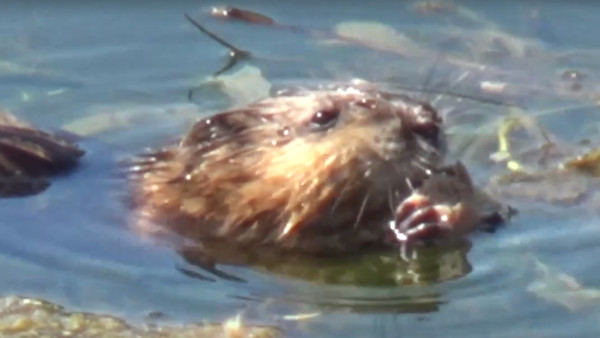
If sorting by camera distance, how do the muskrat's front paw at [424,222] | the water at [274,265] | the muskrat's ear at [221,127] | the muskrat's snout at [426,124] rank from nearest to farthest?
the water at [274,265]
the muskrat's snout at [426,124]
the muskrat's front paw at [424,222]
the muskrat's ear at [221,127]

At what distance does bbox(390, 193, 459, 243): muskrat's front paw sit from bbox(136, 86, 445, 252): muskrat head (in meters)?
0.06

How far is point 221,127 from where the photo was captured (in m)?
6.47

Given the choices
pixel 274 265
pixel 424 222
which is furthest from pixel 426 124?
pixel 274 265

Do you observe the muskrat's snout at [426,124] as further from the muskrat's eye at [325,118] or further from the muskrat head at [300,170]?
the muskrat's eye at [325,118]

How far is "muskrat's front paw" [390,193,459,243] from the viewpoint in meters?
6.20

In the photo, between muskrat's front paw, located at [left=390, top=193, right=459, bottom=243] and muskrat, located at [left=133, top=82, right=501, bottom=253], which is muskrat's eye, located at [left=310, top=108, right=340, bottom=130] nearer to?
muskrat, located at [left=133, top=82, right=501, bottom=253]

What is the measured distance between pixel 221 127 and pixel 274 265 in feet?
1.79

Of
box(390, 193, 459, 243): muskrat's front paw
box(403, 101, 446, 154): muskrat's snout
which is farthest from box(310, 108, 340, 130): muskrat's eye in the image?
box(390, 193, 459, 243): muskrat's front paw

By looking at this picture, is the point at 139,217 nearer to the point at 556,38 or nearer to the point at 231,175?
the point at 231,175

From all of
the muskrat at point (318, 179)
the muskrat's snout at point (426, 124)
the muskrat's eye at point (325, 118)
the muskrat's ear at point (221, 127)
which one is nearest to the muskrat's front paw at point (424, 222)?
the muskrat at point (318, 179)

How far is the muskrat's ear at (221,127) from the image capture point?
6465mm

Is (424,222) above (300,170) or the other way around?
the other way around

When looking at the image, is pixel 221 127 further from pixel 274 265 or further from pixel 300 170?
pixel 274 265

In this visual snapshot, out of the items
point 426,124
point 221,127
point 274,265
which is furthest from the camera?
point 221,127
